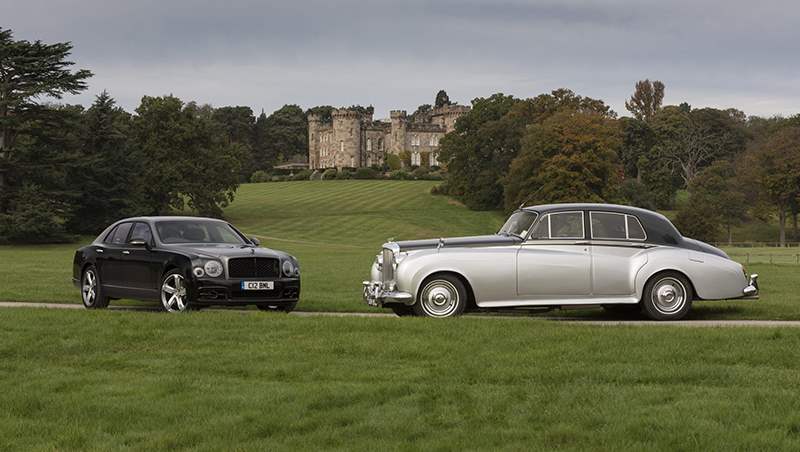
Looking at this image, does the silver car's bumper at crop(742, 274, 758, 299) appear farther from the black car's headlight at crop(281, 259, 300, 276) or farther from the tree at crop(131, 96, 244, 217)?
the tree at crop(131, 96, 244, 217)

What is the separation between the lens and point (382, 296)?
14742mm

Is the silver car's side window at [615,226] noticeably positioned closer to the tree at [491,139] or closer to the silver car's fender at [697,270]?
the silver car's fender at [697,270]

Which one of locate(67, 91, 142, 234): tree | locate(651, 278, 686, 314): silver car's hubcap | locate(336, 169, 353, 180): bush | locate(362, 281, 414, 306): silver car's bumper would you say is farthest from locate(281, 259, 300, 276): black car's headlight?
locate(336, 169, 353, 180): bush

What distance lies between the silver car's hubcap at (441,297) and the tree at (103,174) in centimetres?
5869

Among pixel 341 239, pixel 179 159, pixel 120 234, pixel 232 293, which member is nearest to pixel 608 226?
pixel 232 293

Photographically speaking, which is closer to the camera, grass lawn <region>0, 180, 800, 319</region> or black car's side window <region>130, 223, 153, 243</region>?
black car's side window <region>130, 223, 153, 243</region>

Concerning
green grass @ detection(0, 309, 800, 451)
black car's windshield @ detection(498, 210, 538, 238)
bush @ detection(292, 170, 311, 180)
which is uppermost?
bush @ detection(292, 170, 311, 180)

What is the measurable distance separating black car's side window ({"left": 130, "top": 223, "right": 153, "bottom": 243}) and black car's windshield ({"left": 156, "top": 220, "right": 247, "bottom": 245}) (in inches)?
6.8

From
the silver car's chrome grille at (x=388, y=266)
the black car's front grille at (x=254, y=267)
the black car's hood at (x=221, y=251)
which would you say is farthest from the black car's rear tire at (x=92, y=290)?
the silver car's chrome grille at (x=388, y=266)

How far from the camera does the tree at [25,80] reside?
6506 centimetres

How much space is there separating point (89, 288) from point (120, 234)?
43.0 inches

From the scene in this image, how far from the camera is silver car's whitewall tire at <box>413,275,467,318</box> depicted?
→ 569 inches

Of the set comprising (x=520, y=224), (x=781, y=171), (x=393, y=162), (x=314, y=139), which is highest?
(x=314, y=139)

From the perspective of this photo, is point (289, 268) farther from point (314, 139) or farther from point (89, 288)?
point (314, 139)
